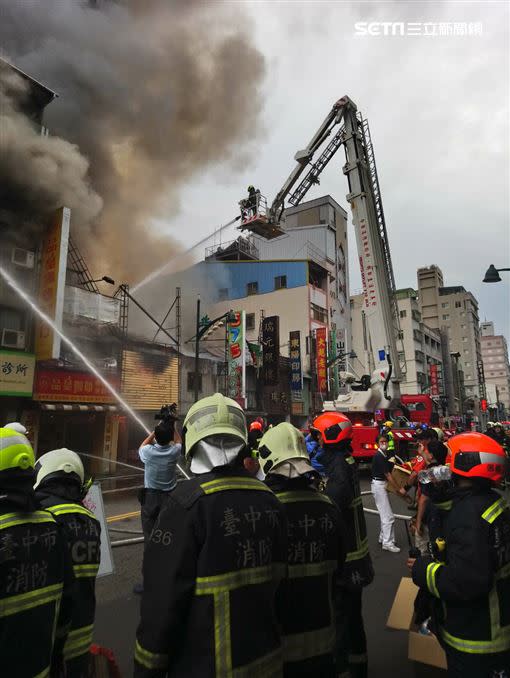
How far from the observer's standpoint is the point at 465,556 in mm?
2221

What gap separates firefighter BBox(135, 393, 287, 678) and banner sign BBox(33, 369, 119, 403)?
625 inches

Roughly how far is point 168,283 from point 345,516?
3239 cm

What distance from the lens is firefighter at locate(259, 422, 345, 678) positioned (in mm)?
2213


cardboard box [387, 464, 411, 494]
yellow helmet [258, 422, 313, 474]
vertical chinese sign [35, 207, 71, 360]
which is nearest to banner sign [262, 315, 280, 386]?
vertical chinese sign [35, 207, 71, 360]

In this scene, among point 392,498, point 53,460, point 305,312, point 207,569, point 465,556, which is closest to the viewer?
point 207,569

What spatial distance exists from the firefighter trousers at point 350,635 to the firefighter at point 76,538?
1615 millimetres

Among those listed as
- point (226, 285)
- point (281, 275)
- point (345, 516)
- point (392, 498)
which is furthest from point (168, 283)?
point (345, 516)

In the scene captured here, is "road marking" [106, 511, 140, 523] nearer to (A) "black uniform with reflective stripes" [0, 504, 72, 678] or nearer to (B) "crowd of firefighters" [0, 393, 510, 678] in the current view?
(B) "crowd of firefighters" [0, 393, 510, 678]

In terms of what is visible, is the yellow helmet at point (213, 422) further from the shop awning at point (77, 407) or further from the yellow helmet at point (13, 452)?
the shop awning at point (77, 407)

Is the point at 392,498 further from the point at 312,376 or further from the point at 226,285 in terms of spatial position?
the point at 226,285

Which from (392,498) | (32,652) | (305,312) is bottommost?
(392,498)

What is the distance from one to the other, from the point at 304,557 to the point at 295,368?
27.2 metres

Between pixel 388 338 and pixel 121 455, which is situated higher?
pixel 388 338

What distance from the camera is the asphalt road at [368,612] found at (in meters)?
3.56
